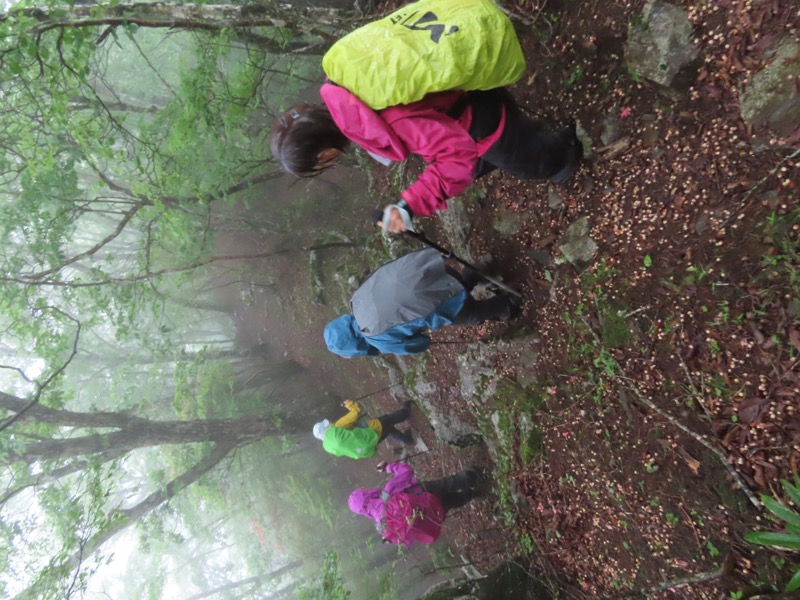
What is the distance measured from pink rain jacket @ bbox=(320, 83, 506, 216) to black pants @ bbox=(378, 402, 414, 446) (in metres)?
5.67

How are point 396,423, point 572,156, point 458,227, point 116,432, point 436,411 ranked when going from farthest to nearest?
point 116,432
point 396,423
point 436,411
point 458,227
point 572,156

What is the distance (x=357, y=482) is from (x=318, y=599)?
4.58m

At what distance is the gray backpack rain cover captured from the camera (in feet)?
12.3

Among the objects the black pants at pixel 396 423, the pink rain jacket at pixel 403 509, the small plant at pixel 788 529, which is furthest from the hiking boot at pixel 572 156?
the black pants at pixel 396 423

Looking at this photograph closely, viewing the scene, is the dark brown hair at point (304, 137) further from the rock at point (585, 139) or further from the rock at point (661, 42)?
the rock at point (661, 42)

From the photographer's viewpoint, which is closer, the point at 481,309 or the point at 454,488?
the point at 481,309

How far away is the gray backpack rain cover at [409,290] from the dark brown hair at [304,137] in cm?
132

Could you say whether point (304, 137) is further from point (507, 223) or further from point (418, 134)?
point (507, 223)

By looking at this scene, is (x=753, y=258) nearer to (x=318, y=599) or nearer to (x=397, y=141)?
(x=397, y=141)

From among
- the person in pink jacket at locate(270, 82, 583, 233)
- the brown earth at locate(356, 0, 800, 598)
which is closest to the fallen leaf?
A: the brown earth at locate(356, 0, 800, 598)

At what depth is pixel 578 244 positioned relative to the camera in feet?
12.4

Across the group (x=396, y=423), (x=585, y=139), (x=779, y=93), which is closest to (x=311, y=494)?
(x=396, y=423)

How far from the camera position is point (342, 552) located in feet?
39.3

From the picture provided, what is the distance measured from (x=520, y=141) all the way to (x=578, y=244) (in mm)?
1074
